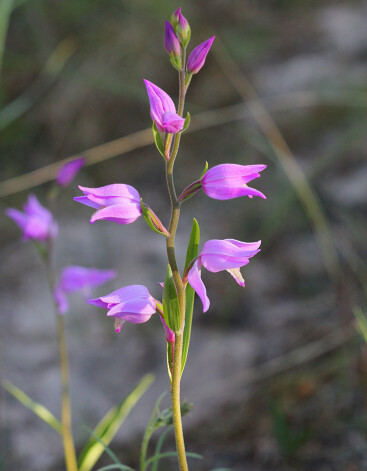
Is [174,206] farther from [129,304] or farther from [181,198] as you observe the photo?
[129,304]

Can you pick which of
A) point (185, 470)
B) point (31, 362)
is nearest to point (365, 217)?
point (31, 362)

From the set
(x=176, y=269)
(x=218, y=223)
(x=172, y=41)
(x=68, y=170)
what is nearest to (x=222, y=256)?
(x=176, y=269)

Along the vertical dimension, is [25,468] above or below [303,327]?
below

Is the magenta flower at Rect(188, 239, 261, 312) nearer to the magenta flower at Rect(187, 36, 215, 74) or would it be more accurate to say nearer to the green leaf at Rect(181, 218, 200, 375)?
the green leaf at Rect(181, 218, 200, 375)

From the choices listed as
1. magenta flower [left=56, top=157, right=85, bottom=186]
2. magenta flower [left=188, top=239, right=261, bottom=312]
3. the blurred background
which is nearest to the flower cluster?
magenta flower [left=188, top=239, right=261, bottom=312]

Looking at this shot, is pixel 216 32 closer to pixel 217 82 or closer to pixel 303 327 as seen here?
pixel 217 82
